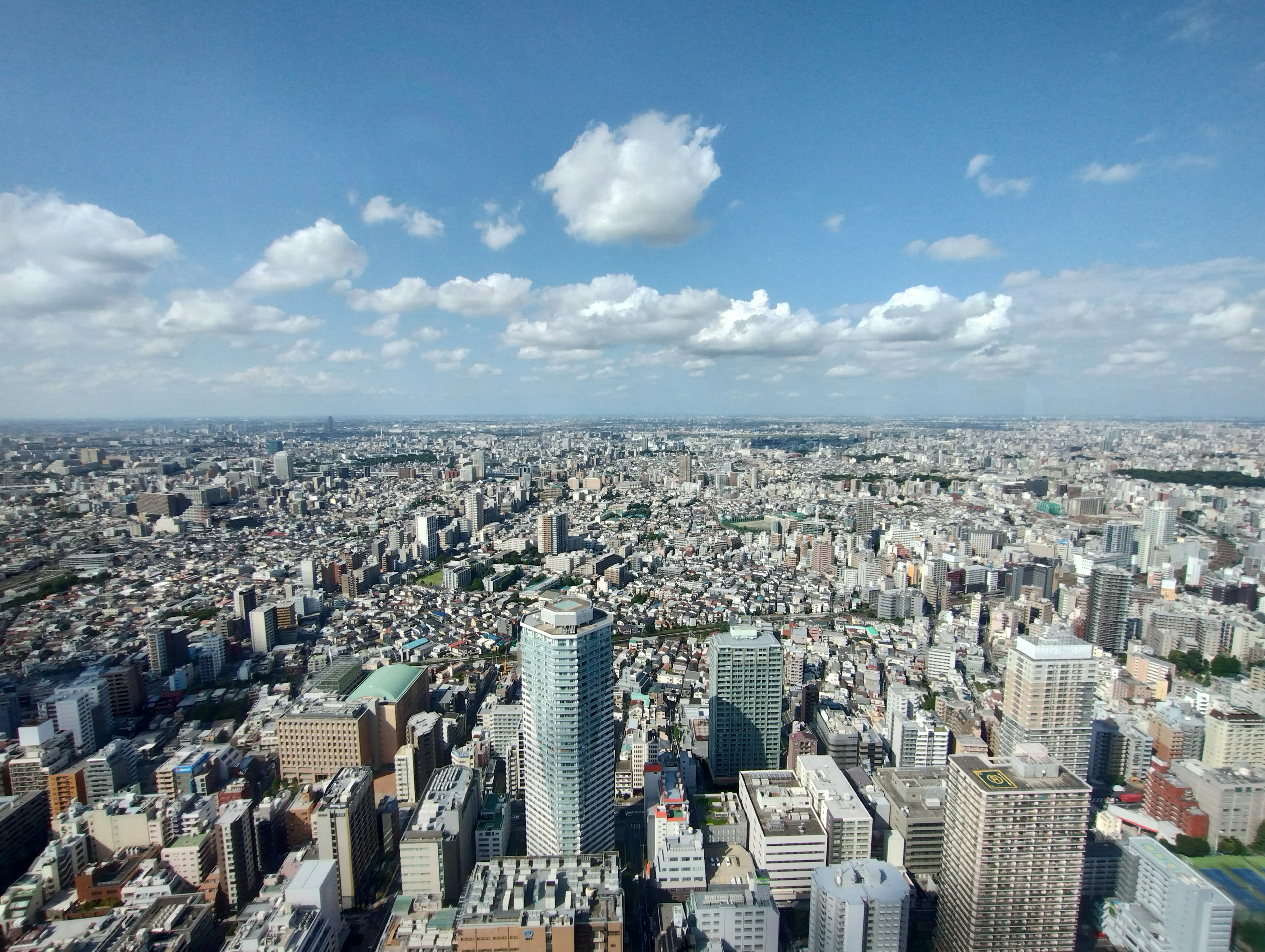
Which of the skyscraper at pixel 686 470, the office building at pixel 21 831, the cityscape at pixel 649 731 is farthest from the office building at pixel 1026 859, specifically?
the skyscraper at pixel 686 470

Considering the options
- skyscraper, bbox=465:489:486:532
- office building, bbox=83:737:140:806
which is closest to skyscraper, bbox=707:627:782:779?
office building, bbox=83:737:140:806

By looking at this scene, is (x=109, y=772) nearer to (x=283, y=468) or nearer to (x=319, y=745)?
(x=319, y=745)

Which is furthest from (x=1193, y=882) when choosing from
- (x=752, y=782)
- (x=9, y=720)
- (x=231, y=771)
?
(x=9, y=720)

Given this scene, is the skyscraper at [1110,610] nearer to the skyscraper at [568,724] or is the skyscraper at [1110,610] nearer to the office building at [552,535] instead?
the skyscraper at [568,724]

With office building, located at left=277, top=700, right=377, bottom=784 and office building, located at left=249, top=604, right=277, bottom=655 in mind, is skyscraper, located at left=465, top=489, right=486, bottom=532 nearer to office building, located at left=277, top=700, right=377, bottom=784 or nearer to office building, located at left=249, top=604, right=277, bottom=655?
office building, located at left=249, top=604, right=277, bottom=655

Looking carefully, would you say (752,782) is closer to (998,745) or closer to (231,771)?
(998,745)

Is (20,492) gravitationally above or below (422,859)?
above
